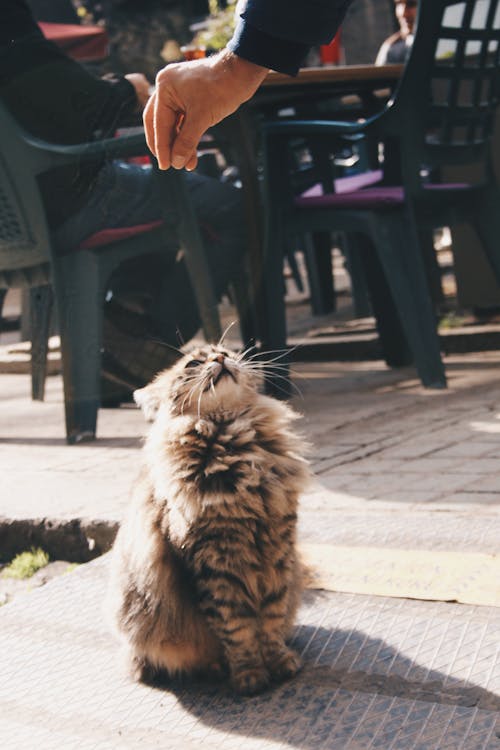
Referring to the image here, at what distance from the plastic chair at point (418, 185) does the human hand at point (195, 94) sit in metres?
2.82

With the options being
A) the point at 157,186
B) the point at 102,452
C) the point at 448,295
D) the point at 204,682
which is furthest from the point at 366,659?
the point at 448,295

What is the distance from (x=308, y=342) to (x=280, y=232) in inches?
62.3

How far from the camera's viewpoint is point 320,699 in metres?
2.14

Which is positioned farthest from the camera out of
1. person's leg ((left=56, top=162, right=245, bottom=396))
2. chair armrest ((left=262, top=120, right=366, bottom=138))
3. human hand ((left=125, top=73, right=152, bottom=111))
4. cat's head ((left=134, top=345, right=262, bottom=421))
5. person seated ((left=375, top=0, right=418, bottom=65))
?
person seated ((left=375, top=0, right=418, bottom=65))

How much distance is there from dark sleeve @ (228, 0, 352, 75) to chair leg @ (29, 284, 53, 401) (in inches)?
117

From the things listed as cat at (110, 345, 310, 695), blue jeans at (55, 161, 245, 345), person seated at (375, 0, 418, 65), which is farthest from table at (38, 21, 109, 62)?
cat at (110, 345, 310, 695)

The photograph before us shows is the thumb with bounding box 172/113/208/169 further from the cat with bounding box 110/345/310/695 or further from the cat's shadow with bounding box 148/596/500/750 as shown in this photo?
the cat's shadow with bounding box 148/596/500/750

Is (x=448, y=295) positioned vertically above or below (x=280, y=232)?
below

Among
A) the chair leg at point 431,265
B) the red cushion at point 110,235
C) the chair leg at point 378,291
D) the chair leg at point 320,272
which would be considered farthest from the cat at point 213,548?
the chair leg at point 320,272

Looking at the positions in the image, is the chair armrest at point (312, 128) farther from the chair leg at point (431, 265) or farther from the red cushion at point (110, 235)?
the chair leg at point (431, 265)

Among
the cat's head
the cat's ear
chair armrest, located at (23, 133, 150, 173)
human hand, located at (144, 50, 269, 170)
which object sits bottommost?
the cat's ear

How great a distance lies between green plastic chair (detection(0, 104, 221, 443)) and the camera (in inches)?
175

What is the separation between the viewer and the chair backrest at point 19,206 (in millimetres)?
4414

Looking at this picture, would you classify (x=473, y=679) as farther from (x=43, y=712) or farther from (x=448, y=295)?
(x=448, y=295)
